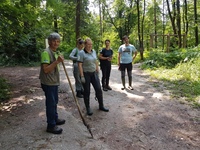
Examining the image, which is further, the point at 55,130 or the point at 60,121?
the point at 60,121

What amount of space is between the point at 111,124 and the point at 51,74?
73.8 inches

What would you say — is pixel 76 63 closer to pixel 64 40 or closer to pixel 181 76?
pixel 181 76

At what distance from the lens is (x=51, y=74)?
368cm

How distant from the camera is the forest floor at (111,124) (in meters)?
3.73

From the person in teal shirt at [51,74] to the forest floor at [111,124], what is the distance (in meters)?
0.43

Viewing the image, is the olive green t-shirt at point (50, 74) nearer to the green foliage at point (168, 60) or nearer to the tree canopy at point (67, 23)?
the tree canopy at point (67, 23)

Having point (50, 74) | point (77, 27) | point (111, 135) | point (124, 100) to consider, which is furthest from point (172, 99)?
point (77, 27)

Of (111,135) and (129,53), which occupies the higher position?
(129,53)

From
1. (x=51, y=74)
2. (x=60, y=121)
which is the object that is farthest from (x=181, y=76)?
(x=51, y=74)

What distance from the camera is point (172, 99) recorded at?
255 inches

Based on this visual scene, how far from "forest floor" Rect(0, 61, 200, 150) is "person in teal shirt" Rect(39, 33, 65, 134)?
17.0 inches

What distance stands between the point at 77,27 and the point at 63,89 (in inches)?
465

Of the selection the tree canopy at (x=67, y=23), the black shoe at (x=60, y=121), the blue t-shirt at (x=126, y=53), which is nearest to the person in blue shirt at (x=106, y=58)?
the blue t-shirt at (x=126, y=53)

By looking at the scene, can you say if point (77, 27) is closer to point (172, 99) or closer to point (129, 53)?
point (129, 53)
